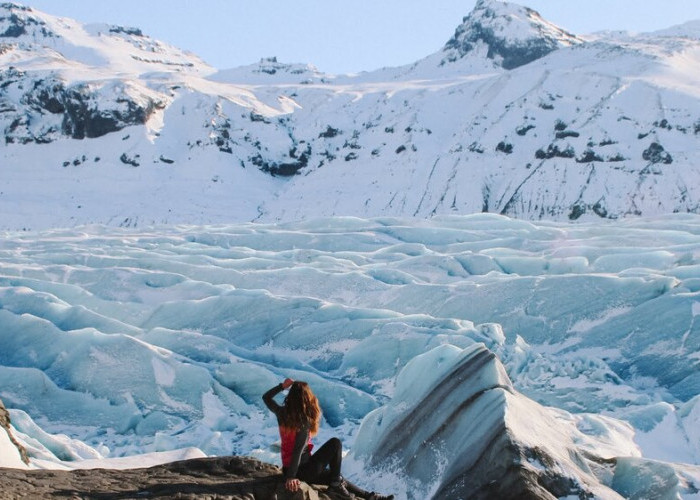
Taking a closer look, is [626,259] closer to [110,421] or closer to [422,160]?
[110,421]

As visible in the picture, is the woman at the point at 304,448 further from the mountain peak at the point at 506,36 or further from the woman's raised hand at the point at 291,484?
the mountain peak at the point at 506,36

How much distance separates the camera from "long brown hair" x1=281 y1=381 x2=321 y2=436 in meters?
6.04

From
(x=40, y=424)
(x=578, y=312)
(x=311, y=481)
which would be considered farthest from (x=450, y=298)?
(x=311, y=481)

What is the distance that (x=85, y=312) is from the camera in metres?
17.6

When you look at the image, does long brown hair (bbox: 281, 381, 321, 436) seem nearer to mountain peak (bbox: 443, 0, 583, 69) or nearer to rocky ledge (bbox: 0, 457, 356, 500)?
rocky ledge (bbox: 0, 457, 356, 500)

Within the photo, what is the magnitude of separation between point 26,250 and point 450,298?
1445 cm

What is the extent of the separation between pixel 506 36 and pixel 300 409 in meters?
98.8

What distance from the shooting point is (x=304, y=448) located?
6070mm

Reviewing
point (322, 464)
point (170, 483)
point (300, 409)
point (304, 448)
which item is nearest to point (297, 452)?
point (304, 448)

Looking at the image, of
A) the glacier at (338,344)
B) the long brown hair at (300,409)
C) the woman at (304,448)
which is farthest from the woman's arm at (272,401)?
the glacier at (338,344)

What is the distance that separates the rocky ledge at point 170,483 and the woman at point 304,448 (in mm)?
92

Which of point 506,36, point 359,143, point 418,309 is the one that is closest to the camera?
point 418,309

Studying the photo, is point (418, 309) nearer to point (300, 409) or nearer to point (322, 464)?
point (322, 464)

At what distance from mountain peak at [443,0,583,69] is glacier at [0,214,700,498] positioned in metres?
78.8
